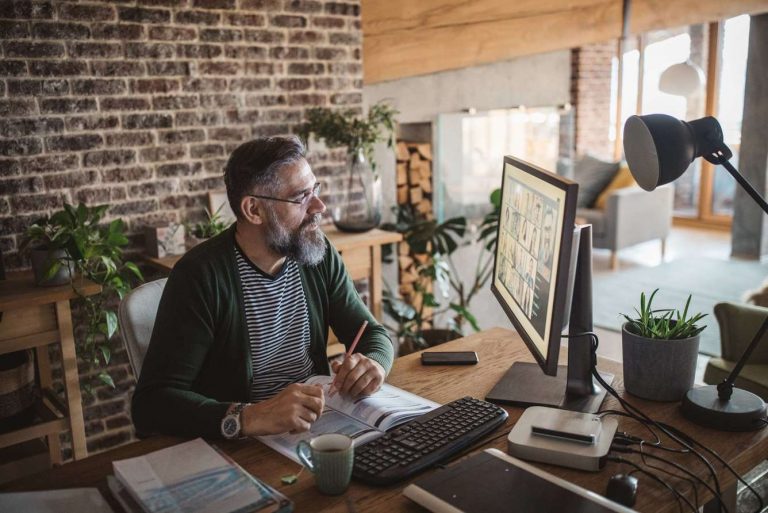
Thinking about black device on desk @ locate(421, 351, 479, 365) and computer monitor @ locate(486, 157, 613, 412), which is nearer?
computer monitor @ locate(486, 157, 613, 412)

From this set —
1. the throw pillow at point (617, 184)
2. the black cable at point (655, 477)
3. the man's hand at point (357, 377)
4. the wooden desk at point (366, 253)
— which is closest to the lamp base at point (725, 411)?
the black cable at point (655, 477)

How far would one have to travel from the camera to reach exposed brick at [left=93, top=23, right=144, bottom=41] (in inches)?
109

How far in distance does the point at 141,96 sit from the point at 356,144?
993 millimetres

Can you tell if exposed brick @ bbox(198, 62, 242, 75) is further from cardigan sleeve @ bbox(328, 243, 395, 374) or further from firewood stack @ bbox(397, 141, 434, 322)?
cardigan sleeve @ bbox(328, 243, 395, 374)

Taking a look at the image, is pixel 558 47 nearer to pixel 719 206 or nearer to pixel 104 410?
pixel 104 410

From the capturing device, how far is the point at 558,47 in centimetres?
449

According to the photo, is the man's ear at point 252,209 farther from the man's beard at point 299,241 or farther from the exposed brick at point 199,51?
the exposed brick at point 199,51

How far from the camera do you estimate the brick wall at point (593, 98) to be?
7.46 metres

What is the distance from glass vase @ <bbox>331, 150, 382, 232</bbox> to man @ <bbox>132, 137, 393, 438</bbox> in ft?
4.47

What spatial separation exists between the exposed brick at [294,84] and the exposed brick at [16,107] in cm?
112

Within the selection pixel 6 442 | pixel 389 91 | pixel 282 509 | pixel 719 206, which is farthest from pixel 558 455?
pixel 719 206

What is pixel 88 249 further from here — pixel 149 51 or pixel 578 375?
pixel 578 375

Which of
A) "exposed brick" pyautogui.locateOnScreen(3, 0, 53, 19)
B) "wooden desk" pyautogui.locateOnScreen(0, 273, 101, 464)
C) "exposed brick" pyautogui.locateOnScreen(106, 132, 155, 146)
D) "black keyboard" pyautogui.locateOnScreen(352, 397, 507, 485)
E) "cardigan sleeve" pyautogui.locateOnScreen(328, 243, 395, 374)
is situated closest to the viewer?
"black keyboard" pyautogui.locateOnScreen(352, 397, 507, 485)

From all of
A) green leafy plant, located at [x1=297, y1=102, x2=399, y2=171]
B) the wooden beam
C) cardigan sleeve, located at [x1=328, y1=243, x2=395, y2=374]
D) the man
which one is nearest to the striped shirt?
the man
